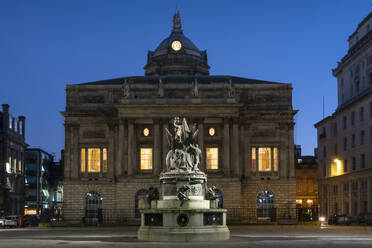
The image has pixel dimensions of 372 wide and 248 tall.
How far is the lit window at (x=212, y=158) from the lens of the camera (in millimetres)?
80688

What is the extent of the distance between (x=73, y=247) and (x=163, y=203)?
244 inches

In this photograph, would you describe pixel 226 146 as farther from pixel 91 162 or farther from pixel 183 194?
pixel 183 194

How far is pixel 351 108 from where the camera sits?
283 feet

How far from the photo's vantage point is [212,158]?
266 feet

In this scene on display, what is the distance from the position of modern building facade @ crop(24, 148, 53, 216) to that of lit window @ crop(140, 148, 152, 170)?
4634 cm

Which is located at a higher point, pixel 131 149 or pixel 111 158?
pixel 131 149

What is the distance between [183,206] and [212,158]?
152 ft

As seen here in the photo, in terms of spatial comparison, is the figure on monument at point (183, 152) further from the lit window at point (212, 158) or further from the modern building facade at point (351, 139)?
the modern building facade at point (351, 139)

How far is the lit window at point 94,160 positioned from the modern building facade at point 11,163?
16486 millimetres

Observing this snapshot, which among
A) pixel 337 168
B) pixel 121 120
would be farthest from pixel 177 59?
pixel 337 168

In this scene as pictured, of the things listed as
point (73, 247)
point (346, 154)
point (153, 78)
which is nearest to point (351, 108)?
point (346, 154)

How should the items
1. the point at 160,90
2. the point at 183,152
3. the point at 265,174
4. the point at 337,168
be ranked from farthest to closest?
1. the point at 337,168
2. the point at 265,174
3. the point at 160,90
4. the point at 183,152

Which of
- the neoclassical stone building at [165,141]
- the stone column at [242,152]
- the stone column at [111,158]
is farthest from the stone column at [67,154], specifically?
the stone column at [242,152]

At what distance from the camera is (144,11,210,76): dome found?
102m
